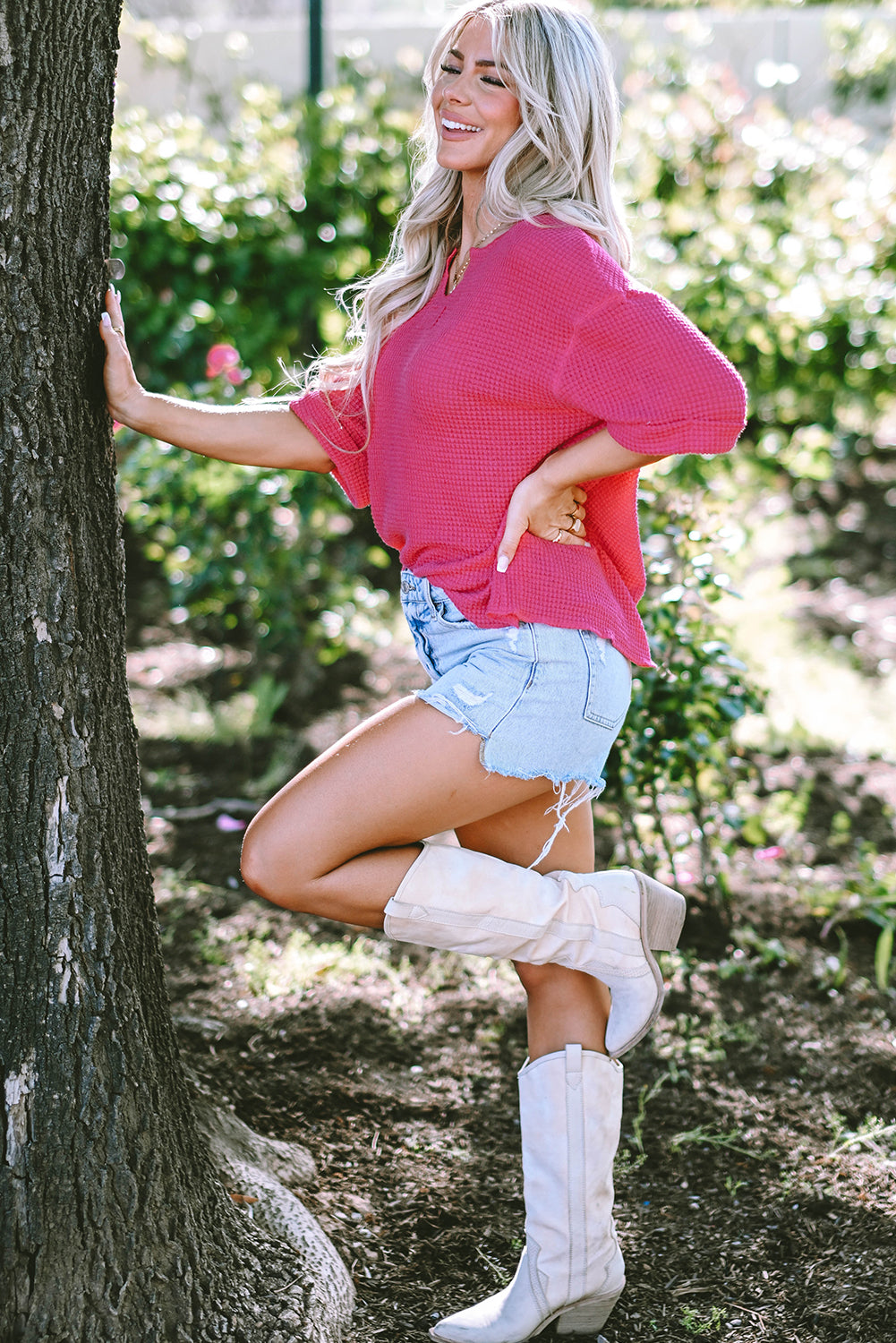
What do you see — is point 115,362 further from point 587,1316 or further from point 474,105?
point 587,1316

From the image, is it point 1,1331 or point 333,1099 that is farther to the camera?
point 333,1099

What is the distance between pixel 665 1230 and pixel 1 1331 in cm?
115

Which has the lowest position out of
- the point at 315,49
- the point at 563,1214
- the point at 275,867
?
the point at 563,1214

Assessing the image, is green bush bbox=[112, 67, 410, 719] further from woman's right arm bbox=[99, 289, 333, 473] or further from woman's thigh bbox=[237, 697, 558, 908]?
woman's thigh bbox=[237, 697, 558, 908]

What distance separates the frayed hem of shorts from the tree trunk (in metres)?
0.47

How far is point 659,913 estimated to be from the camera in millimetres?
2188

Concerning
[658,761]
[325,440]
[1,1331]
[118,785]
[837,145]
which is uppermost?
[837,145]

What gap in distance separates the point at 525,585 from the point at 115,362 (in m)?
0.67

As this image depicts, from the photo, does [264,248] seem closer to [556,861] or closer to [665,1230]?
[556,861]

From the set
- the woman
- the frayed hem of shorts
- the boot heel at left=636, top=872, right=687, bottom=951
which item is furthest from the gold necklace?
the boot heel at left=636, top=872, right=687, bottom=951

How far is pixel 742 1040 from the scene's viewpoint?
9.41 ft

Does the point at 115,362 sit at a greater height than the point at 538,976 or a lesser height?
greater

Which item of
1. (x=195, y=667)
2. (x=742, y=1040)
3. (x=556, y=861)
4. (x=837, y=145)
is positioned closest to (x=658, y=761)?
(x=742, y=1040)

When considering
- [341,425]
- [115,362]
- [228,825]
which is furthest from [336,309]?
[115,362]
